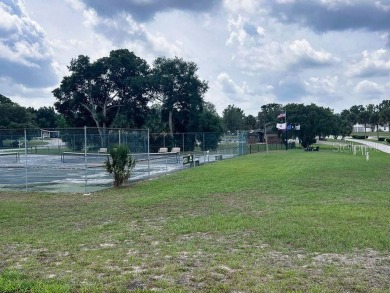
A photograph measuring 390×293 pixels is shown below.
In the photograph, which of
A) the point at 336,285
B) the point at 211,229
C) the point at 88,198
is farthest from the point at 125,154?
the point at 336,285

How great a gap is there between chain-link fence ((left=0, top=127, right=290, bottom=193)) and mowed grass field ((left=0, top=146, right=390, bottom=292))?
188 inches

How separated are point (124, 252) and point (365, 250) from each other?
11.3 feet

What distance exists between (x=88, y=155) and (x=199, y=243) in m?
20.9

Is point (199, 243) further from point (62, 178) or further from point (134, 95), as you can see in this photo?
point (134, 95)

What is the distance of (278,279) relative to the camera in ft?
15.6

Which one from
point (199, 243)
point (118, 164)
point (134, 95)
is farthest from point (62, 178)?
point (134, 95)

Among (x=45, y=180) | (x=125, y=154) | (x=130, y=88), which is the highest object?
(x=130, y=88)

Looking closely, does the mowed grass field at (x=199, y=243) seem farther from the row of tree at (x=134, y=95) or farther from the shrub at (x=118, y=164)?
the row of tree at (x=134, y=95)

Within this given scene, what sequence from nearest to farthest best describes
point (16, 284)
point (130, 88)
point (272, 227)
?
point (16, 284) → point (272, 227) → point (130, 88)

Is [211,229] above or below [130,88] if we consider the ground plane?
below

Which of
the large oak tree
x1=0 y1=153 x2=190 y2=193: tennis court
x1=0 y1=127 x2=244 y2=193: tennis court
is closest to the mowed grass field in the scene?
x1=0 y1=153 x2=190 y2=193: tennis court

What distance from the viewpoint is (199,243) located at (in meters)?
6.61

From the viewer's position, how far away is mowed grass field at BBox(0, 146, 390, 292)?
469cm

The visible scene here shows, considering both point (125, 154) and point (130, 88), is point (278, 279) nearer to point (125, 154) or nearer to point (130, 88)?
point (125, 154)
